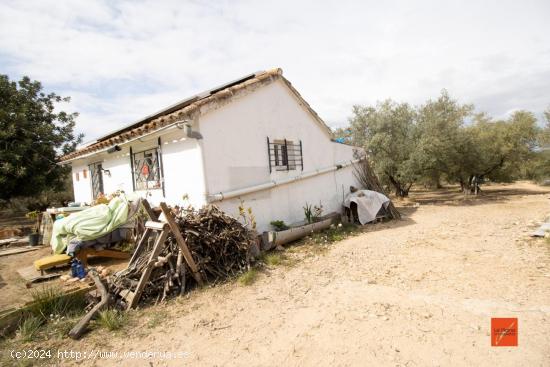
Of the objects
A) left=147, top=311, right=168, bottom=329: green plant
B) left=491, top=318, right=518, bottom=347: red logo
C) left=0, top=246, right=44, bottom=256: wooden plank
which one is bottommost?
left=491, top=318, right=518, bottom=347: red logo

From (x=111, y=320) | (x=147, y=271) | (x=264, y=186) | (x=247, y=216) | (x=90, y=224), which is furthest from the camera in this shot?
(x=264, y=186)

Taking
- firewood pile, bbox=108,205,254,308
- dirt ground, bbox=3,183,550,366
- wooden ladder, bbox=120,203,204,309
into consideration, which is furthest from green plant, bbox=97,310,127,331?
firewood pile, bbox=108,205,254,308

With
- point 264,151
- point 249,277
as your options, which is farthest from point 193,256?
point 264,151

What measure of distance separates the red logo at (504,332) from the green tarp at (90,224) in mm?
6567

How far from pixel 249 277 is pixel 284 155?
4.51m

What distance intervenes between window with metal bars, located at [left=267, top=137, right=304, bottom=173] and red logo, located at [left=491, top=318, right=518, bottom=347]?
575cm

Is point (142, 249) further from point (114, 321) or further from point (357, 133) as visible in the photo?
point (357, 133)

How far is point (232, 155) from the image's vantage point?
675 cm

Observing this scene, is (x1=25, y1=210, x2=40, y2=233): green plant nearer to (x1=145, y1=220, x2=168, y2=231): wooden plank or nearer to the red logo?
(x1=145, y1=220, x2=168, y2=231): wooden plank

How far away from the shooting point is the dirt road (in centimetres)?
283

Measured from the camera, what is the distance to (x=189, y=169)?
6.29 meters

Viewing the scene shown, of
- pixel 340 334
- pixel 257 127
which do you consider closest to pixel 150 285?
pixel 340 334

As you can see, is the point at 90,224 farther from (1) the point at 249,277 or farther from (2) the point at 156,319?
(1) the point at 249,277

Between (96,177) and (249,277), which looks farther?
(96,177)
